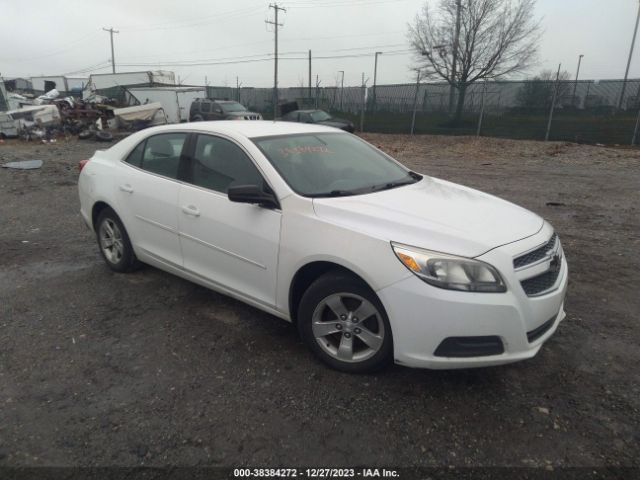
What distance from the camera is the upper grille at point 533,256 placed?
263 centimetres

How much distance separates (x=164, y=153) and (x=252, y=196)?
142 centimetres

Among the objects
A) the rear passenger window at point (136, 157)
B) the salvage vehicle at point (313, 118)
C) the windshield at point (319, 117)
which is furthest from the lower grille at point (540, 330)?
the windshield at point (319, 117)

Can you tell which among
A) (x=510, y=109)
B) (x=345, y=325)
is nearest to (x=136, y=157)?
(x=345, y=325)

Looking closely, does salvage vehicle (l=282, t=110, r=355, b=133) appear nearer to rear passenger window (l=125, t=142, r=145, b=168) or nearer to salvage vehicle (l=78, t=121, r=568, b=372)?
rear passenger window (l=125, t=142, r=145, b=168)

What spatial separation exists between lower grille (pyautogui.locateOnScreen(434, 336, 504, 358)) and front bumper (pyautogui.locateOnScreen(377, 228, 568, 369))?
0.06ft

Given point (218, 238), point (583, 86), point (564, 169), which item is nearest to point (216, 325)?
point (218, 238)

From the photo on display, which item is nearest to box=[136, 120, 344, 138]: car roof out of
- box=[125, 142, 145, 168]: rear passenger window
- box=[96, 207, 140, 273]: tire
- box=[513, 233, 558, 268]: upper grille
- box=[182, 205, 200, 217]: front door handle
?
box=[125, 142, 145, 168]: rear passenger window

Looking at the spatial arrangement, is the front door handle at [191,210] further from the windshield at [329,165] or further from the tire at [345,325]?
the tire at [345,325]

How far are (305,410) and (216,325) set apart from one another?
1.25m

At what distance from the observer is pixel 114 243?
457 centimetres

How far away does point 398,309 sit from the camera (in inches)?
101

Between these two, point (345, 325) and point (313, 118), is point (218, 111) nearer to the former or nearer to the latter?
point (313, 118)

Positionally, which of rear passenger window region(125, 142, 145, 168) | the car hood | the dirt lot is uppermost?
rear passenger window region(125, 142, 145, 168)

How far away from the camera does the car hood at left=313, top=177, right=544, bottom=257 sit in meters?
2.62
